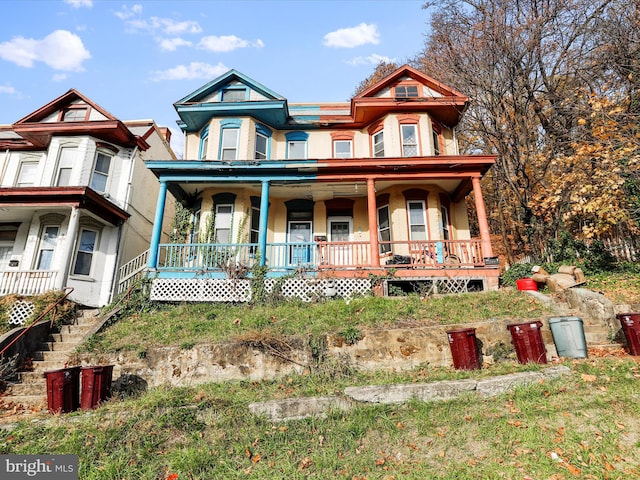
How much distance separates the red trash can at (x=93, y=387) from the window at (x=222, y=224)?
7432 mm

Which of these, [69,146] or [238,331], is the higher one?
[69,146]

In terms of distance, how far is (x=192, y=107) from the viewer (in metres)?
14.2

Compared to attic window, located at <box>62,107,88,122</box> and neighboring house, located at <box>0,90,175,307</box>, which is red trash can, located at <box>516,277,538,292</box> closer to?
neighboring house, located at <box>0,90,175,307</box>

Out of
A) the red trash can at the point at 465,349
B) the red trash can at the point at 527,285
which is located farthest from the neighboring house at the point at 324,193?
the red trash can at the point at 465,349

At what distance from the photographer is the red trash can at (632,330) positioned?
639cm

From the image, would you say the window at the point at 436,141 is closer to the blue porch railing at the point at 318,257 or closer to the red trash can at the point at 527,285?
the blue porch railing at the point at 318,257

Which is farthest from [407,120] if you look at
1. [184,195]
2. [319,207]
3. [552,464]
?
[552,464]

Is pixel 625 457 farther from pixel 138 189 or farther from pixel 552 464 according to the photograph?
pixel 138 189

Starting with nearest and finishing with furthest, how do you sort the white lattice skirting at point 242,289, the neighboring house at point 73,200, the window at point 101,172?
the white lattice skirting at point 242,289, the neighboring house at point 73,200, the window at point 101,172

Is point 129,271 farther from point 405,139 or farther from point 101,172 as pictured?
point 405,139

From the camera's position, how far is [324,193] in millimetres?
14164

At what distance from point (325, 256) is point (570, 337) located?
23.4 ft

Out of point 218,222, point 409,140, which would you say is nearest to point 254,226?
point 218,222

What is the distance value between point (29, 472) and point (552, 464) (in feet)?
20.4
